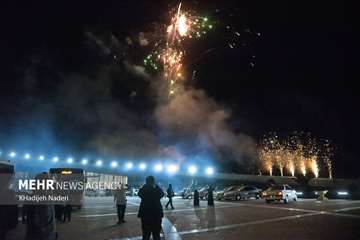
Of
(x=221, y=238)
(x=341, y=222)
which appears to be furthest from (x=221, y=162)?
(x=221, y=238)

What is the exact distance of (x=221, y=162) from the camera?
63719 millimetres

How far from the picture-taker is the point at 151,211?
895cm

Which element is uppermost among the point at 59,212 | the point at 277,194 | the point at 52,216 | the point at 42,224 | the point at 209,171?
the point at 209,171

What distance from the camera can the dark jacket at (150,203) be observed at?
8953mm

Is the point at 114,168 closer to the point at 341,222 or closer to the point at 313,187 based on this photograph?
the point at 313,187

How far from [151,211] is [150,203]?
0.18m

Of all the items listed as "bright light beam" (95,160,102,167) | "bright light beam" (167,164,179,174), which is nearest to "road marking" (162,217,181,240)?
Result: "bright light beam" (167,164,179,174)

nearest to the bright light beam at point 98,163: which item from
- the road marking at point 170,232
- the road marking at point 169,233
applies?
the road marking at point 170,232

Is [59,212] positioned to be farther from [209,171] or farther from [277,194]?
[209,171]

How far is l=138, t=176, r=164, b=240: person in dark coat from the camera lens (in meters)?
8.85

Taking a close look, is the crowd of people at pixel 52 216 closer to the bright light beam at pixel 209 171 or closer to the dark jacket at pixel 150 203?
the dark jacket at pixel 150 203

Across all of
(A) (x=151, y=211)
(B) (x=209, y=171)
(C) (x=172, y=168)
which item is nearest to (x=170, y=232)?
(A) (x=151, y=211)

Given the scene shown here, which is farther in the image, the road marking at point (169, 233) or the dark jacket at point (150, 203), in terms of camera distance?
the road marking at point (169, 233)

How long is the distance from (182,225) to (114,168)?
5358 centimetres
